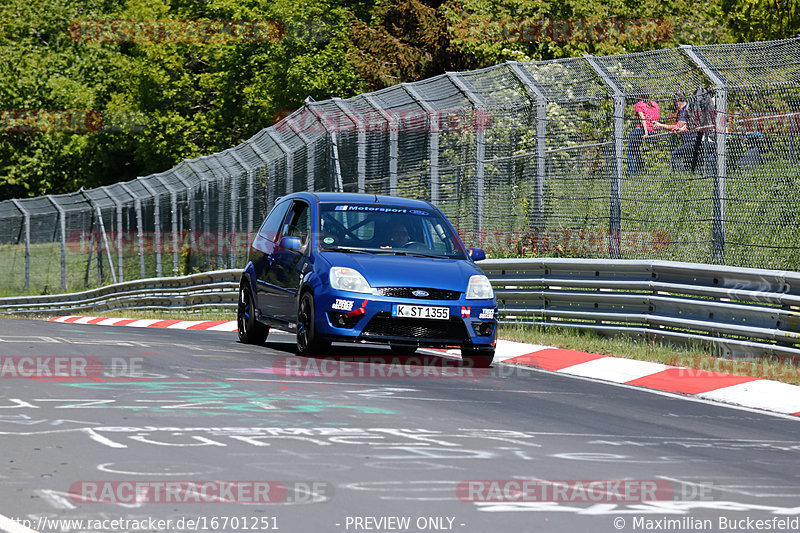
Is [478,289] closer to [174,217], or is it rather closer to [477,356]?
[477,356]

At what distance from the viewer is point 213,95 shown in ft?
225

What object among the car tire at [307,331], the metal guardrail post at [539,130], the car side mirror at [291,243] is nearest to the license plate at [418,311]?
the car tire at [307,331]

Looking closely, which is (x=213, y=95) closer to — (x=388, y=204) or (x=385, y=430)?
(x=388, y=204)

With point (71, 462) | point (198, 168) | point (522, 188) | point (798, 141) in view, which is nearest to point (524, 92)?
point (522, 188)

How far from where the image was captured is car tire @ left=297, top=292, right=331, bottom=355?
12188mm

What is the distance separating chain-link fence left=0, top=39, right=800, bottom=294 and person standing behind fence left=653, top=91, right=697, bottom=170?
0.03 metres

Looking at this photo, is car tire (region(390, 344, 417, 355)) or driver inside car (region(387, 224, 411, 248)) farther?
car tire (region(390, 344, 417, 355))

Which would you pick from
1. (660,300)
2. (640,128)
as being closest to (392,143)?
(640,128)

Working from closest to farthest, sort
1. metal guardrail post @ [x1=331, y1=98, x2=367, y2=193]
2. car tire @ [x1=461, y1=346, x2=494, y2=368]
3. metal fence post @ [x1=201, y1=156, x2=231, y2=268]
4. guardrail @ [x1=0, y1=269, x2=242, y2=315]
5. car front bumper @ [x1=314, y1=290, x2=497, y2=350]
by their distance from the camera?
car front bumper @ [x1=314, y1=290, x2=497, y2=350] < car tire @ [x1=461, y1=346, x2=494, y2=368] < metal guardrail post @ [x1=331, y1=98, x2=367, y2=193] < guardrail @ [x1=0, y1=269, x2=242, y2=315] < metal fence post @ [x1=201, y1=156, x2=231, y2=268]

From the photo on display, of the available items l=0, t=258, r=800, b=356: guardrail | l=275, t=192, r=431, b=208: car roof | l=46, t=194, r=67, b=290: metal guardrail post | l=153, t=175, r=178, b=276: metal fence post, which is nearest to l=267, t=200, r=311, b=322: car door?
l=275, t=192, r=431, b=208: car roof

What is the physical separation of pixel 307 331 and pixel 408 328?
1071 millimetres

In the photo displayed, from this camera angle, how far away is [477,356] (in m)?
13.0

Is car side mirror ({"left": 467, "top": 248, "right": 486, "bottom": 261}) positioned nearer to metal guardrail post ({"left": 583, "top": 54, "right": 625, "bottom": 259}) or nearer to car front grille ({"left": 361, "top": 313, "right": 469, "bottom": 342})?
car front grille ({"left": 361, "top": 313, "right": 469, "bottom": 342})

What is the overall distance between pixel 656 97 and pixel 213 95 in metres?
56.2
